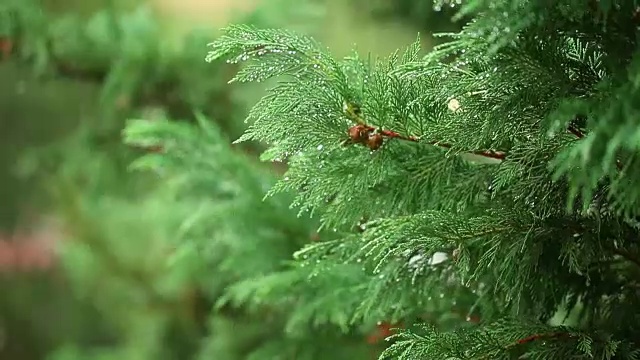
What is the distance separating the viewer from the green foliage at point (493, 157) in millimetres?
482

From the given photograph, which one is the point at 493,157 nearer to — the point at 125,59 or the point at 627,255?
the point at 627,255

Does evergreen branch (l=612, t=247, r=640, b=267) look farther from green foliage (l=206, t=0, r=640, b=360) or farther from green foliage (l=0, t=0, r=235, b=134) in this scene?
green foliage (l=0, t=0, r=235, b=134)

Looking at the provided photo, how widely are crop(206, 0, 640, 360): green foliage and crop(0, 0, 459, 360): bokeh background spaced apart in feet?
1.25

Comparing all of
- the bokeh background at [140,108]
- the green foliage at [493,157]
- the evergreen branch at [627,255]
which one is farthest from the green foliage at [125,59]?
the evergreen branch at [627,255]

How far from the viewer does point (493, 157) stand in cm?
58

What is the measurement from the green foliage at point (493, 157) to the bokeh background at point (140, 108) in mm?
380

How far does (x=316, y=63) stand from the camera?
545mm

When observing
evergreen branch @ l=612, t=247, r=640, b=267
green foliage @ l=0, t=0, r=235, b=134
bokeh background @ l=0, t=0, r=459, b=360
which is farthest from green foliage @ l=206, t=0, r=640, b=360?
green foliage @ l=0, t=0, r=235, b=134

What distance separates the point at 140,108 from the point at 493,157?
0.80 metres

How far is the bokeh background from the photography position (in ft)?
3.83

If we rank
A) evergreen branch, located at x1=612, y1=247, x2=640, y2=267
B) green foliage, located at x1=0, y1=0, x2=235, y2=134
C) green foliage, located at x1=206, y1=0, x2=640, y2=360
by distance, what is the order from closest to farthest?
green foliage, located at x1=206, y1=0, x2=640, y2=360
evergreen branch, located at x1=612, y1=247, x2=640, y2=267
green foliage, located at x1=0, y1=0, x2=235, y2=134

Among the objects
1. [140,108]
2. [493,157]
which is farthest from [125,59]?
[493,157]

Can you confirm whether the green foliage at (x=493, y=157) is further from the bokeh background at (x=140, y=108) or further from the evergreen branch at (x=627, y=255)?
the bokeh background at (x=140, y=108)

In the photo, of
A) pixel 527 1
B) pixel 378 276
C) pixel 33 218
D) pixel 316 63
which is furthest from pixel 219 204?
pixel 33 218
